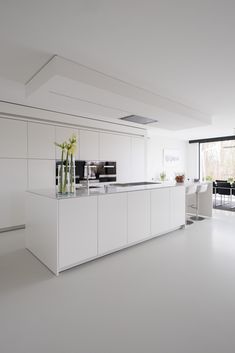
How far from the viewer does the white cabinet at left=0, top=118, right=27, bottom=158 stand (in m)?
3.95

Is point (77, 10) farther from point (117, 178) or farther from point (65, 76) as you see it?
point (117, 178)

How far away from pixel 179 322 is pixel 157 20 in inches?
103

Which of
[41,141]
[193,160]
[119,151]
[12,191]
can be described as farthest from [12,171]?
[193,160]

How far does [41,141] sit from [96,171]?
163 centimetres

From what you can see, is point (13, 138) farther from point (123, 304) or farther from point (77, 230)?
point (123, 304)

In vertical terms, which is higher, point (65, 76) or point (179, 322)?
point (65, 76)

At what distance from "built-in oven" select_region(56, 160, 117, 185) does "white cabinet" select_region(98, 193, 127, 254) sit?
2086 millimetres

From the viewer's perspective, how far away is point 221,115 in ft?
16.6

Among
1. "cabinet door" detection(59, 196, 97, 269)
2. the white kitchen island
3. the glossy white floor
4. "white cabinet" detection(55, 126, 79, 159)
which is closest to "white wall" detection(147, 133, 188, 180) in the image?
"white cabinet" detection(55, 126, 79, 159)

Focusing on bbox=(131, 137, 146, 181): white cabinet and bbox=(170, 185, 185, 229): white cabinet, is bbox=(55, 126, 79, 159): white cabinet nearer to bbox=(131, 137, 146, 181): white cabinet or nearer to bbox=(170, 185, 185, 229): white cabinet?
bbox=(131, 137, 146, 181): white cabinet

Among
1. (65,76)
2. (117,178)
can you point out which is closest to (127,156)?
(117,178)

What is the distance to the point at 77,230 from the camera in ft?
8.39

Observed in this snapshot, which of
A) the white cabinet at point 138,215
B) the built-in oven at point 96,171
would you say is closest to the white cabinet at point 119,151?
the built-in oven at point 96,171

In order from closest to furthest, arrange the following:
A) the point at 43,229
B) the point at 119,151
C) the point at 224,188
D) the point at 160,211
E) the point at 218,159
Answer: the point at 43,229 < the point at 160,211 < the point at 119,151 < the point at 224,188 < the point at 218,159
